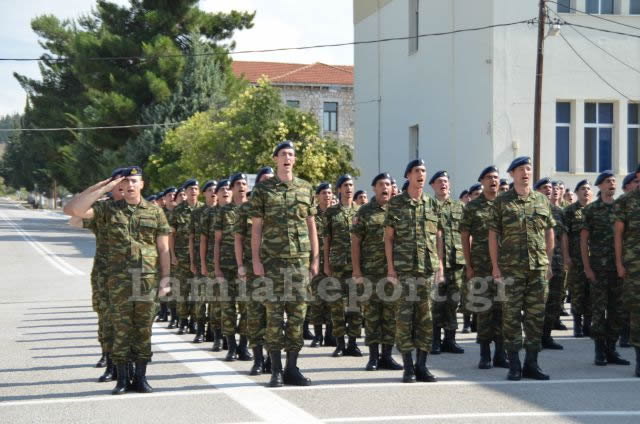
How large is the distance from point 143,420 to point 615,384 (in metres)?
4.35

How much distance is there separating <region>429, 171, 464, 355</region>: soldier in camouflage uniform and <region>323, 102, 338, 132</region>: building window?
5049 cm

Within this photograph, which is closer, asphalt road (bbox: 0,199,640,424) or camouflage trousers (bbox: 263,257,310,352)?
asphalt road (bbox: 0,199,640,424)

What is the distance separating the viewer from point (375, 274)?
379 inches

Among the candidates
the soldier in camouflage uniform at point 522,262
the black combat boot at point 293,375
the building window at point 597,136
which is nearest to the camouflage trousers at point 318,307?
A: the black combat boot at point 293,375

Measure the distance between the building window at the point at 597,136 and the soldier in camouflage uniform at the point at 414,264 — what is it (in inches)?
778

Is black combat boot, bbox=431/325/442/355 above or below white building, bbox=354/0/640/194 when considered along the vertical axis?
below

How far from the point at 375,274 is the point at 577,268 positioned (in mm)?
3344

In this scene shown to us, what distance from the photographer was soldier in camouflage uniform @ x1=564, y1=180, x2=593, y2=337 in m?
11.5

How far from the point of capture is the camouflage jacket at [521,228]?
27.8ft

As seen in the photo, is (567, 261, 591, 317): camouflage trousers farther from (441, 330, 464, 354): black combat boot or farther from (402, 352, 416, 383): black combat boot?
Answer: (402, 352, 416, 383): black combat boot

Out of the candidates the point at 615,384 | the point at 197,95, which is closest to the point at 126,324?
the point at 615,384

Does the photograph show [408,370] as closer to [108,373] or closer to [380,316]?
[380,316]

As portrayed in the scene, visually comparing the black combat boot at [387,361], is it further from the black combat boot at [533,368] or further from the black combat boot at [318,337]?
the black combat boot at [318,337]

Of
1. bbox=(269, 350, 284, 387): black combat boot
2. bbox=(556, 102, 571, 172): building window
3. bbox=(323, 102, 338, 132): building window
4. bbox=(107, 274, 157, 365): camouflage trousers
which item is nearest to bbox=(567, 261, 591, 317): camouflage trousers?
bbox=(269, 350, 284, 387): black combat boot
